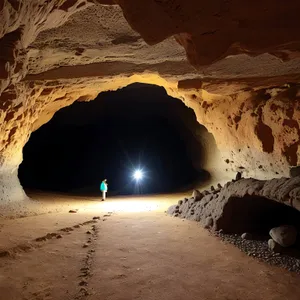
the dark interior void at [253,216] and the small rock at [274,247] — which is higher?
the dark interior void at [253,216]

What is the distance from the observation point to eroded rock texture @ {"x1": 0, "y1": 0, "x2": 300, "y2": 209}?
129 inches

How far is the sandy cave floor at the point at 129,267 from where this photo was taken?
358 cm

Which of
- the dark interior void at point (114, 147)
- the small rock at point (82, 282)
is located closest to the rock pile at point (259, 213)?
the small rock at point (82, 282)

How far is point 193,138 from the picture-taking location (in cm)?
1683

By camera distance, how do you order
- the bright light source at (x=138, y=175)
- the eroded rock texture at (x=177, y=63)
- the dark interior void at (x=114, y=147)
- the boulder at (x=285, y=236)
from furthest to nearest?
1. the bright light source at (x=138, y=175)
2. the dark interior void at (x=114, y=147)
3. the boulder at (x=285, y=236)
4. the eroded rock texture at (x=177, y=63)

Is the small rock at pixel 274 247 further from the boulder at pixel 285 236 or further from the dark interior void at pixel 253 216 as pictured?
the dark interior void at pixel 253 216

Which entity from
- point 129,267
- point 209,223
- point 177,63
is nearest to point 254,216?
point 209,223

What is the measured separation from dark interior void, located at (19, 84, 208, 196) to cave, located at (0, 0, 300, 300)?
5.30 meters

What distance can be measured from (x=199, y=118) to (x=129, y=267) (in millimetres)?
8200

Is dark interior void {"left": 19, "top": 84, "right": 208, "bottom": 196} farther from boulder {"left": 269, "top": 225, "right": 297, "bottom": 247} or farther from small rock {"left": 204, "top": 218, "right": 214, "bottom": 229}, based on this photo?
boulder {"left": 269, "top": 225, "right": 297, "bottom": 247}

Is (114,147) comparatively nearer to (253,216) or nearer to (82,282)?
(253,216)

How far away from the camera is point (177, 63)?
23.0 feet

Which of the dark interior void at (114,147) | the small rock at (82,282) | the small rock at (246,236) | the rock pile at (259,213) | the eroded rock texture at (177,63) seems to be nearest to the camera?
the eroded rock texture at (177,63)

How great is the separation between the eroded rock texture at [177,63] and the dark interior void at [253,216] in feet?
8.95
